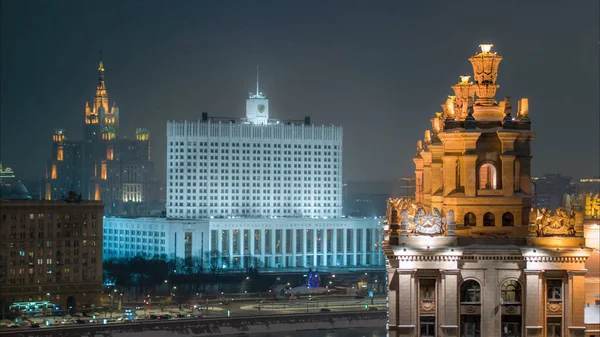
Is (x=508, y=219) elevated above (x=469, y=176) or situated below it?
below

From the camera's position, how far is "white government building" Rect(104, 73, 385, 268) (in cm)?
17775

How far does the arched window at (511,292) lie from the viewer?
29.5 m

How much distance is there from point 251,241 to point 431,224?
150 m

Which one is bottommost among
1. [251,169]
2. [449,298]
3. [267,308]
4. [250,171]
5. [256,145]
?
[267,308]

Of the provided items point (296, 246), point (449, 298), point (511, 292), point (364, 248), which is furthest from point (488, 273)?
point (364, 248)

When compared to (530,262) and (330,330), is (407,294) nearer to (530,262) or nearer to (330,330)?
(530,262)

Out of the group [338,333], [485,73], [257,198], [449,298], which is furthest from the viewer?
[257,198]

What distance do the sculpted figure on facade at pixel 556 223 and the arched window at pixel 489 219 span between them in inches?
44.5

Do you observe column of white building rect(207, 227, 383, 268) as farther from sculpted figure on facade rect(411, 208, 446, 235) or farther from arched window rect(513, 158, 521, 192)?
sculpted figure on facade rect(411, 208, 446, 235)

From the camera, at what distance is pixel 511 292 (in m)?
29.5

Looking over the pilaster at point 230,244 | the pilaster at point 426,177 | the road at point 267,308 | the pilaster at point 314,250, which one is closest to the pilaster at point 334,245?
the pilaster at point 314,250

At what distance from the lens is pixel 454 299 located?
2934 cm

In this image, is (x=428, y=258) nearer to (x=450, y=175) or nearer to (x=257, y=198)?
(x=450, y=175)

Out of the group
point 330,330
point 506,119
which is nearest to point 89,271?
point 330,330
